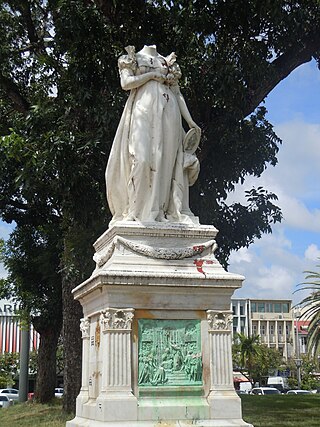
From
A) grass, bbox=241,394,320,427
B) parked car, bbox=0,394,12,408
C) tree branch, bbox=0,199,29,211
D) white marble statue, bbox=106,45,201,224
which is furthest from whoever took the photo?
parked car, bbox=0,394,12,408

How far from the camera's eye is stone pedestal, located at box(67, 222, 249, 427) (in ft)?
22.2

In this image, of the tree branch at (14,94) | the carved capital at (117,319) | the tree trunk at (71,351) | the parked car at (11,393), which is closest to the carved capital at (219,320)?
the carved capital at (117,319)

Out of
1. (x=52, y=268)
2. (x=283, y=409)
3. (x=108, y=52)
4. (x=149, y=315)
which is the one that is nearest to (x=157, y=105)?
(x=149, y=315)

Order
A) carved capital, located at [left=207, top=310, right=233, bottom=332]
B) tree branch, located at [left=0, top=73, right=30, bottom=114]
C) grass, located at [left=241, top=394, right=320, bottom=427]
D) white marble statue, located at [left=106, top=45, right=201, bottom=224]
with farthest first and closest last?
tree branch, located at [left=0, top=73, right=30, bottom=114] → grass, located at [left=241, top=394, right=320, bottom=427] → white marble statue, located at [left=106, top=45, right=201, bottom=224] → carved capital, located at [left=207, top=310, right=233, bottom=332]

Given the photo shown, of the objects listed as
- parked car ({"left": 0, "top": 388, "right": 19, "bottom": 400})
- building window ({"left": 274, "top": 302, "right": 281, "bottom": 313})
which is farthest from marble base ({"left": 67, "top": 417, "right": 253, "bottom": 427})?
building window ({"left": 274, "top": 302, "right": 281, "bottom": 313})

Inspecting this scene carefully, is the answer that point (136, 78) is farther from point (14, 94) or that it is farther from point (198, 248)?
point (14, 94)

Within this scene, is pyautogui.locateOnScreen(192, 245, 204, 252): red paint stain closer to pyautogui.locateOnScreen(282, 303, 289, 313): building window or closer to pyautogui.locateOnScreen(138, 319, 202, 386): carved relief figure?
pyautogui.locateOnScreen(138, 319, 202, 386): carved relief figure

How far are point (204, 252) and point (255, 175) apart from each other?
8163 millimetres

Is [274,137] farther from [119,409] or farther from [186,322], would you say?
[119,409]

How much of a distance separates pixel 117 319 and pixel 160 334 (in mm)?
521

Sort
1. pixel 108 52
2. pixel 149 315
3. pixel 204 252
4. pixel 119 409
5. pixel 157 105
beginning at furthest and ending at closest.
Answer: pixel 108 52 → pixel 157 105 → pixel 204 252 → pixel 149 315 → pixel 119 409

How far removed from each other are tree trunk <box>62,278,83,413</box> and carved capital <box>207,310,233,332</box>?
26.9 ft

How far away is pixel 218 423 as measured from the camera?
685 cm

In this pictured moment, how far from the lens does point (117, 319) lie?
686 cm
